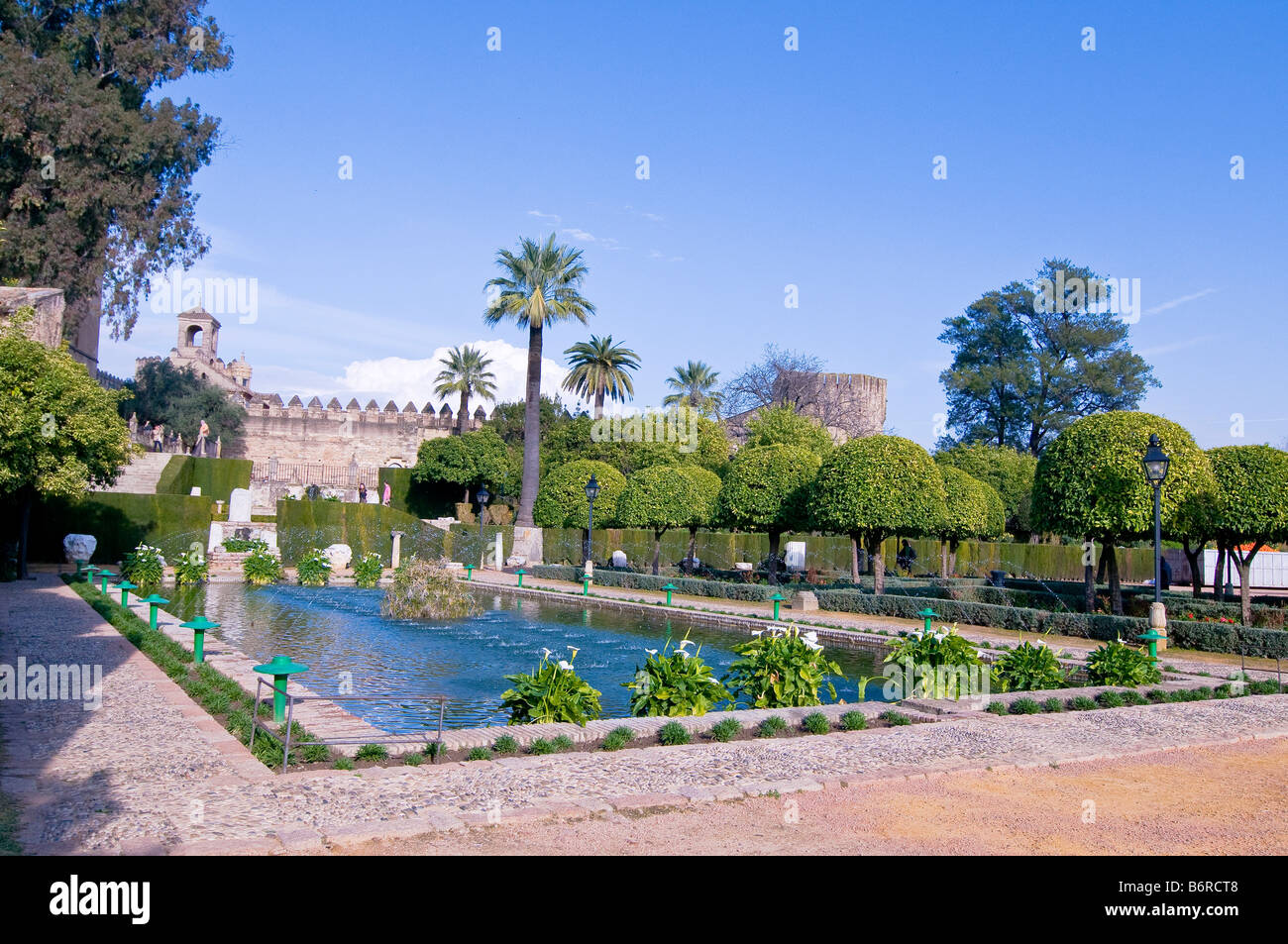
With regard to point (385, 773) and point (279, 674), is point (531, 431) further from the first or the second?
Answer: point (385, 773)

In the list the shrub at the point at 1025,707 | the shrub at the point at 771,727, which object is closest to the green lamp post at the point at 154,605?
the shrub at the point at 771,727

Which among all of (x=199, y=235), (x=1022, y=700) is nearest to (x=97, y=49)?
(x=199, y=235)

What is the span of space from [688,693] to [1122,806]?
11.9 ft

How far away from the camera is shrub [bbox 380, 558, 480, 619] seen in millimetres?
17547

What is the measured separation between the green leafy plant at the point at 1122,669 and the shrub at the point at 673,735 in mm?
5916

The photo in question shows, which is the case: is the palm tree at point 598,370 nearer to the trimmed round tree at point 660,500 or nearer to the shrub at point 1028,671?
the trimmed round tree at point 660,500

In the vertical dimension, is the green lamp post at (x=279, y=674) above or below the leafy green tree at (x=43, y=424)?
below

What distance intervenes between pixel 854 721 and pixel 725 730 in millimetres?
1299

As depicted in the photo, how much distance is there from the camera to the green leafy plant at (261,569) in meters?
23.1

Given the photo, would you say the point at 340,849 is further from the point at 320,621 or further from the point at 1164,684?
the point at 320,621

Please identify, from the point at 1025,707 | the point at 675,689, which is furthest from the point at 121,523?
the point at 1025,707

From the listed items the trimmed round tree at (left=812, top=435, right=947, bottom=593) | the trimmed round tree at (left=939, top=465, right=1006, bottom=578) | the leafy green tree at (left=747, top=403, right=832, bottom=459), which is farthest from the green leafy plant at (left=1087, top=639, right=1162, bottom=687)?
the leafy green tree at (left=747, top=403, right=832, bottom=459)

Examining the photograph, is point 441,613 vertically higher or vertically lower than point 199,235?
lower

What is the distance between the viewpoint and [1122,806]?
571 centimetres
